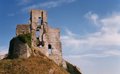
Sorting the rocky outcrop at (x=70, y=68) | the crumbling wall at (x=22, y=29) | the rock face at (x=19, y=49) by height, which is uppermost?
the crumbling wall at (x=22, y=29)

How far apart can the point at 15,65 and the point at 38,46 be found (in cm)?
832

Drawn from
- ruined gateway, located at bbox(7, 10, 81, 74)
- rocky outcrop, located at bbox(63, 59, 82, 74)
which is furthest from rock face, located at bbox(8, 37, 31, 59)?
rocky outcrop, located at bbox(63, 59, 82, 74)

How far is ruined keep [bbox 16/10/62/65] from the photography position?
2958 inches

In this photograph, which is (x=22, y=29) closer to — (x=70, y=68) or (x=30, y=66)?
(x=30, y=66)

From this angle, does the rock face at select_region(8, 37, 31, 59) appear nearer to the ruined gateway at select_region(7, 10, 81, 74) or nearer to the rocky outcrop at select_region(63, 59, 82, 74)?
the ruined gateway at select_region(7, 10, 81, 74)

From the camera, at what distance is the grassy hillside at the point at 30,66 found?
66.8 m

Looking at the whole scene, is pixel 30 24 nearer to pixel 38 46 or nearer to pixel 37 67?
pixel 38 46

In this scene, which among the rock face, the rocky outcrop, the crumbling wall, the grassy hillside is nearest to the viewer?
the grassy hillside

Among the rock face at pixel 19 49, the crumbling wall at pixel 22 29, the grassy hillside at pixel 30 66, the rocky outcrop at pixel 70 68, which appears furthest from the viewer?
the rocky outcrop at pixel 70 68

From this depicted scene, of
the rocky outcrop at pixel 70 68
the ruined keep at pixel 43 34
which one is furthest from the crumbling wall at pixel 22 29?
the rocky outcrop at pixel 70 68

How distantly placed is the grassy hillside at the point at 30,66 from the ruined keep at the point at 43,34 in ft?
14.3

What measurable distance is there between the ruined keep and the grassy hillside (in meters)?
4.37

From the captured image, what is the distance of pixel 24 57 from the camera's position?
70250mm

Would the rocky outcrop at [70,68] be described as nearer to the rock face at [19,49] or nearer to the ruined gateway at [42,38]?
the ruined gateway at [42,38]
